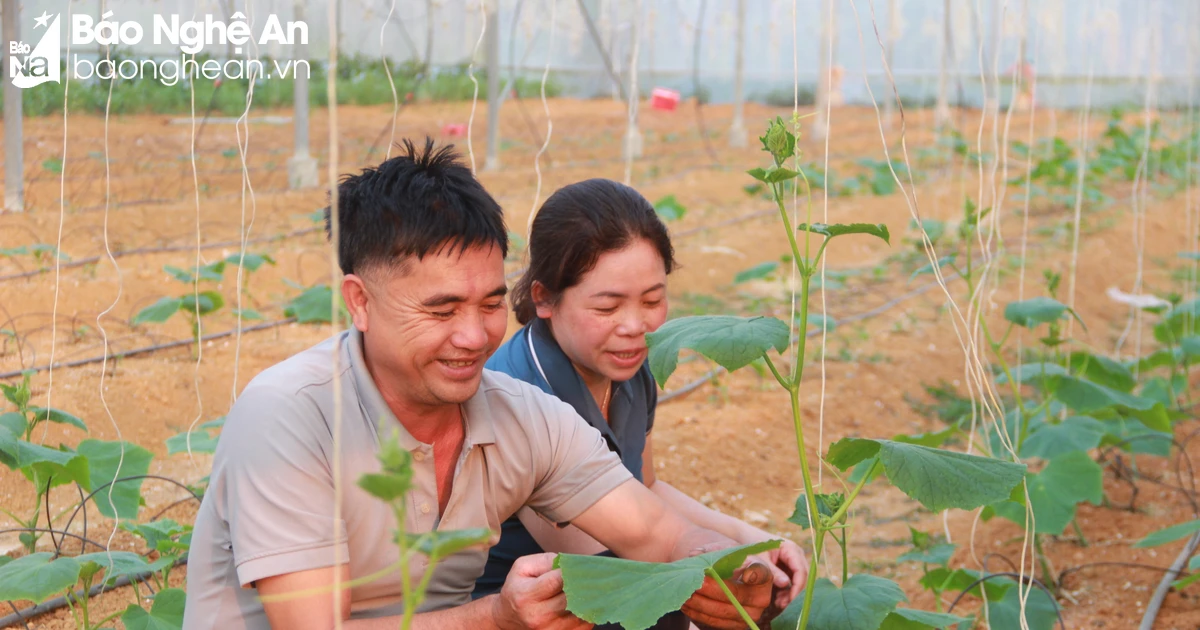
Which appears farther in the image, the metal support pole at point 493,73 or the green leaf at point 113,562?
the metal support pole at point 493,73

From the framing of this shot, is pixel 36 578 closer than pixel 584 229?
Yes

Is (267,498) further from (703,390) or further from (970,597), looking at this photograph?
(703,390)

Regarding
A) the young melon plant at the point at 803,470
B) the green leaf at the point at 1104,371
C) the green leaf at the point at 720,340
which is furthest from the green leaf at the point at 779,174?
the green leaf at the point at 1104,371

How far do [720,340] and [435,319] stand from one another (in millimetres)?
468

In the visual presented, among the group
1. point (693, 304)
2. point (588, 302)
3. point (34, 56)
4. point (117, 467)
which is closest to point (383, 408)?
point (588, 302)

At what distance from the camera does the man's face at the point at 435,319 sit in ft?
5.54

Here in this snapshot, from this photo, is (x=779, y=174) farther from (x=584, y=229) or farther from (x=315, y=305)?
(x=315, y=305)

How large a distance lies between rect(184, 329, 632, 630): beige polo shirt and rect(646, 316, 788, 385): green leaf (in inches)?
14.9

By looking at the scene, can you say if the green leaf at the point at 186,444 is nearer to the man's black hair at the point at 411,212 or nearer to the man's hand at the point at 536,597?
the man's black hair at the point at 411,212

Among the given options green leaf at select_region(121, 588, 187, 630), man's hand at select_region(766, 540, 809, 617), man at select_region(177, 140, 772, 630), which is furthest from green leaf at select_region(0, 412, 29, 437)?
man's hand at select_region(766, 540, 809, 617)

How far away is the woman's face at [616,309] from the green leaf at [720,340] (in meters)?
0.62

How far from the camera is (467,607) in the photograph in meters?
1.66

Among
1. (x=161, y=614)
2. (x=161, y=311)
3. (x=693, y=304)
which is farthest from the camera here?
(x=693, y=304)

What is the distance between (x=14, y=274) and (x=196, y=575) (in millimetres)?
4529
